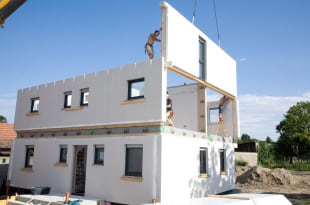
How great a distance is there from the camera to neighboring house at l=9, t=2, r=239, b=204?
11859 mm

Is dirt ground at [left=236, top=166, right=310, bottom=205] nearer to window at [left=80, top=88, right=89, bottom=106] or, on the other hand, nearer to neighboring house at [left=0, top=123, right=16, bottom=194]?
window at [left=80, top=88, right=89, bottom=106]

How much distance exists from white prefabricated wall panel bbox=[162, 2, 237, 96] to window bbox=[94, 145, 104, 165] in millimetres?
5566

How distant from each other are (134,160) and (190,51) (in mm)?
5995

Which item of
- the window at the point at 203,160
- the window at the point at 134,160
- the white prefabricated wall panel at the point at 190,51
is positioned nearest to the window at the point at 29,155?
the window at the point at 134,160

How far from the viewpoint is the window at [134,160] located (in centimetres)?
1216

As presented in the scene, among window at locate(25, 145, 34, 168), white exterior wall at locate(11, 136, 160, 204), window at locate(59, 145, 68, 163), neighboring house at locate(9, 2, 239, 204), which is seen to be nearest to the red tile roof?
neighboring house at locate(9, 2, 239, 204)

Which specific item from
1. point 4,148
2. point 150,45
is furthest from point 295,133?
point 4,148

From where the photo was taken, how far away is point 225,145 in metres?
17.2

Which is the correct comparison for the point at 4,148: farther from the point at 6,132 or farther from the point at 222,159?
the point at 222,159

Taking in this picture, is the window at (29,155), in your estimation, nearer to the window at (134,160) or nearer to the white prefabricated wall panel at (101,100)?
the white prefabricated wall panel at (101,100)

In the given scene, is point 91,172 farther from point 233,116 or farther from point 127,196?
point 233,116

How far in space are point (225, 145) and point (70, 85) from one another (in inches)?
398

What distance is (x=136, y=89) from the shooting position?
12984 mm

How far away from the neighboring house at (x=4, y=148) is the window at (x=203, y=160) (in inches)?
545
